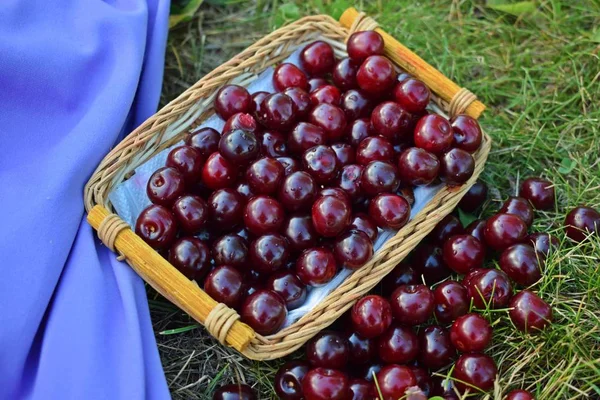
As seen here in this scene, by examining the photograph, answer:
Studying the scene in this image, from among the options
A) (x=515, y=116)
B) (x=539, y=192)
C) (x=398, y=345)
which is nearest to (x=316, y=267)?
(x=398, y=345)

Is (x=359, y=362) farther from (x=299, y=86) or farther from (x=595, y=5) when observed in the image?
(x=595, y=5)

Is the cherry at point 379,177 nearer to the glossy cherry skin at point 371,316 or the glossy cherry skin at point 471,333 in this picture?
the glossy cherry skin at point 371,316

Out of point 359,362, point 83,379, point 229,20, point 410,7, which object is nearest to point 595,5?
point 410,7

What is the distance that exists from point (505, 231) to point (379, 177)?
1.40 feet

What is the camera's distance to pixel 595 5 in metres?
2.81

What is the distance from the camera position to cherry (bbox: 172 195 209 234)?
2.01 metres

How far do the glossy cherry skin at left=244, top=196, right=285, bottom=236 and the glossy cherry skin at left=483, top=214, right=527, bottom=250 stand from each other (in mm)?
649

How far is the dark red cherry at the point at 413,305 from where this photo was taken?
6.30 ft

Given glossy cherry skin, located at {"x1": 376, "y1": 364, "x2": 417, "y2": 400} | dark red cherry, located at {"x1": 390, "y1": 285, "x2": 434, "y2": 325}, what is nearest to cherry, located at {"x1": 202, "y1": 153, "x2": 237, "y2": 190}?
dark red cherry, located at {"x1": 390, "y1": 285, "x2": 434, "y2": 325}

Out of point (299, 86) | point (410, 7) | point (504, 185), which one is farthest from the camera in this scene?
point (410, 7)

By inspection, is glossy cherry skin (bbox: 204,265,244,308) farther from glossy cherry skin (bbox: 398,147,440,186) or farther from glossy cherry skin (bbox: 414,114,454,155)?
glossy cherry skin (bbox: 414,114,454,155)

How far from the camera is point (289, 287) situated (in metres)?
1.94

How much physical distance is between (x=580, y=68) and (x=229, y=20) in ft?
4.82

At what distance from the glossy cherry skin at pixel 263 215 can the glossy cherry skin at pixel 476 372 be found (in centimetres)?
64
